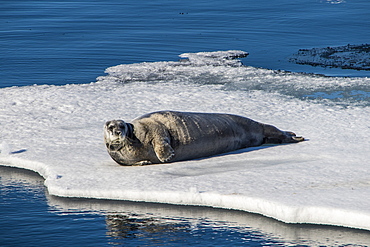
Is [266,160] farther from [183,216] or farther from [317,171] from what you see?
[183,216]

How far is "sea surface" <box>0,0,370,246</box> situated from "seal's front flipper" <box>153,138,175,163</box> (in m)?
0.95

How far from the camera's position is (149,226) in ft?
16.5

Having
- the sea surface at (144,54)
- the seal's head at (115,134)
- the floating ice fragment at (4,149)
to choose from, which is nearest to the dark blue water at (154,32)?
the sea surface at (144,54)

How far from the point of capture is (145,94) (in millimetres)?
9539

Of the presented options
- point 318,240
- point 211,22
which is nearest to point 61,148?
point 318,240

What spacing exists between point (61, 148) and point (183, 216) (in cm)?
213

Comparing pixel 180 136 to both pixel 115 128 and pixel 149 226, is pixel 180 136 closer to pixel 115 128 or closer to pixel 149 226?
pixel 115 128

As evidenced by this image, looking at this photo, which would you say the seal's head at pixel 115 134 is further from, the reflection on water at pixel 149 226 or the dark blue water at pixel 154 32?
the dark blue water at pixel 154 32

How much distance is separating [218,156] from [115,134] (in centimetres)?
114

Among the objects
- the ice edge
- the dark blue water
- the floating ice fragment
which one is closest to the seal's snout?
the ice edge

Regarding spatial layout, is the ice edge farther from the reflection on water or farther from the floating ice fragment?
the floating ice fragment

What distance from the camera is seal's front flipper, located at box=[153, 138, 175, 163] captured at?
630 cm

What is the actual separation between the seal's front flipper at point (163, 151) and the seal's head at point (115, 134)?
307mm

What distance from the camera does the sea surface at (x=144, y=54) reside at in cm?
488
